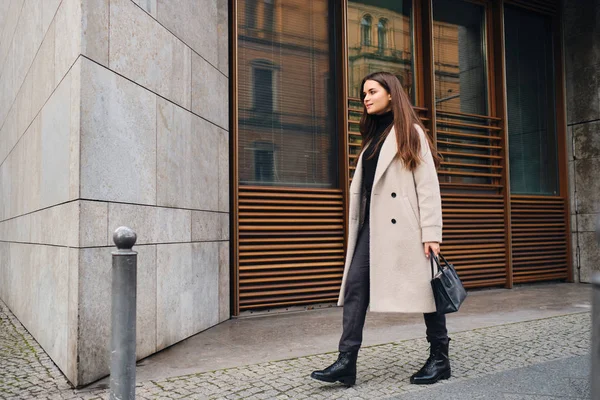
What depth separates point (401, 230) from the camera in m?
3.58

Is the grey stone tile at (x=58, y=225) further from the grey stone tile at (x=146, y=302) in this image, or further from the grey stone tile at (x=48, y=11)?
the grey stone tile at (x=48, y=11)

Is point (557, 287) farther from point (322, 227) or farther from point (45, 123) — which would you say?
point (45, 123)

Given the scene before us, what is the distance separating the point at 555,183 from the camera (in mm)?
9617

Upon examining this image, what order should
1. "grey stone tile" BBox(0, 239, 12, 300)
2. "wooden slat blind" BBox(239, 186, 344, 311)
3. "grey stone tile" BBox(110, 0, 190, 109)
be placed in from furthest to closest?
"grey stone tile" BBox(0, 239, 12, 300) → "wooden slat blind" BBox(239, 186, 344, 311) → "grey stone tile" BBox(110, 0, 190, 109)

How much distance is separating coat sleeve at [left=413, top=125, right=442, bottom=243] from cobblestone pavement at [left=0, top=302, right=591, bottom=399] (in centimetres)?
96

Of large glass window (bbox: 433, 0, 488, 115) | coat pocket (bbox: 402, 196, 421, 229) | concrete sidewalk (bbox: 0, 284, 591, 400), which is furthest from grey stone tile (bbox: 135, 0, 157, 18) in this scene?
large glass window (bbox: 433, 0, 488, 115)

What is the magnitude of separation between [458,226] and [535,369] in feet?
14.6

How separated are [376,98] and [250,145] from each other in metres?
3.08

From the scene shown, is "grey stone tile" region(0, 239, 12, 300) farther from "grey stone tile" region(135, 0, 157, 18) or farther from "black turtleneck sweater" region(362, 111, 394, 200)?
"black turtleneck sweater" region(362, 111, 394, 200)

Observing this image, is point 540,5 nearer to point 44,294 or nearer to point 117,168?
point 117,168

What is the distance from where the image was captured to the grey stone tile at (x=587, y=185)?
9156 mm

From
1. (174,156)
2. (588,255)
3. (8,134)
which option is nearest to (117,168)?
(174,156)

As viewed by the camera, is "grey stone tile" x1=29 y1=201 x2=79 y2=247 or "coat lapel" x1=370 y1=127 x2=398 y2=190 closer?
"coat lapel" x1=370 y1=127 x2=398 y2=190

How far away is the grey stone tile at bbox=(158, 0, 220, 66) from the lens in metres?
5.01
